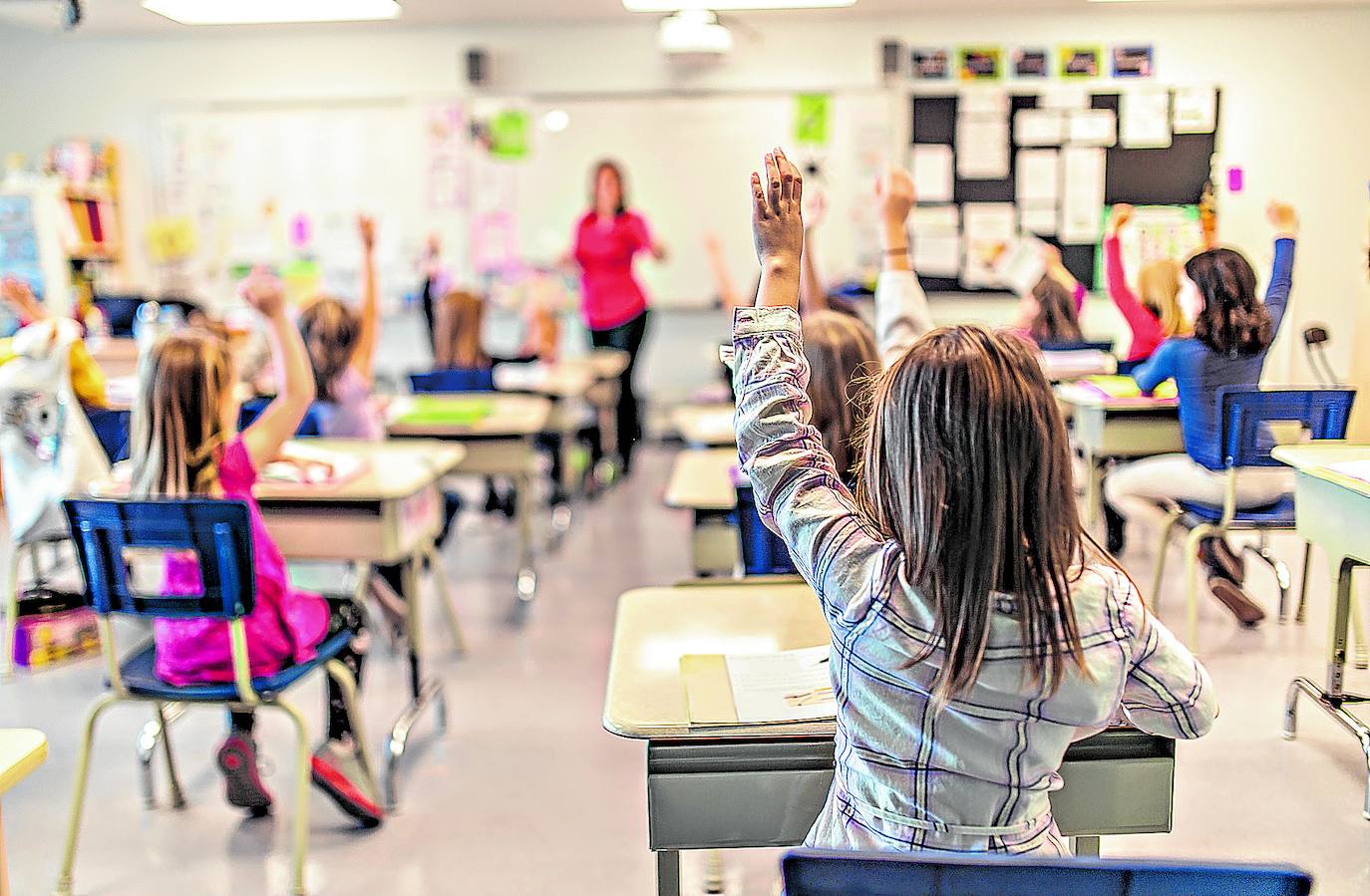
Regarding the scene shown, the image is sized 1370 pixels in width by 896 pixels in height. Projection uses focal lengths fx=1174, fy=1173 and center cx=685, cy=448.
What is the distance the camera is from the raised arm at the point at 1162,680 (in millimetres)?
1116

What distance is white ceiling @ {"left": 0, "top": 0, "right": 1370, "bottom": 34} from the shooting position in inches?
232

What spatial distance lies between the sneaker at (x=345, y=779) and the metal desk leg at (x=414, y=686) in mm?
169

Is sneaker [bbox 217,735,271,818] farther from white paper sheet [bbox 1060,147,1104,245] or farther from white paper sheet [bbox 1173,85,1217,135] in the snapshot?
white paper sheet [bbox 1060,147,1104,245]

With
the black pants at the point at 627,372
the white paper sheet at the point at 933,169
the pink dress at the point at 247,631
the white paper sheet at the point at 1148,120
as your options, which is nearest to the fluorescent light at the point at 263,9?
the black pants at the point at 627,372

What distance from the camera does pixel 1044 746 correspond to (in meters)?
1.13

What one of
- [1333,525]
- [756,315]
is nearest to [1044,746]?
[756,315]

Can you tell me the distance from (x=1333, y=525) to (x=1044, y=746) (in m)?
1.36

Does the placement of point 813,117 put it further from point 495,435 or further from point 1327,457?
point 1327,457

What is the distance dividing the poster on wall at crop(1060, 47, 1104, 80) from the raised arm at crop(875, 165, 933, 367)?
13.0ft

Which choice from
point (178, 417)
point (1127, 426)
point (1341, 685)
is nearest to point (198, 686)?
point (178, 417)

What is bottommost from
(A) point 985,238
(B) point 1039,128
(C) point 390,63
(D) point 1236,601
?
(D) point 1236,601

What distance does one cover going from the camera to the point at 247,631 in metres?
2.24

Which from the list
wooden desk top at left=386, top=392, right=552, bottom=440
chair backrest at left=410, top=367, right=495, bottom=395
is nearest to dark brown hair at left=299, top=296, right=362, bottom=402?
wooden desk top at left=386, top=392, right=552, bottom=440

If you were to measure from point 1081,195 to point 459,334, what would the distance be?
11.6 ft
